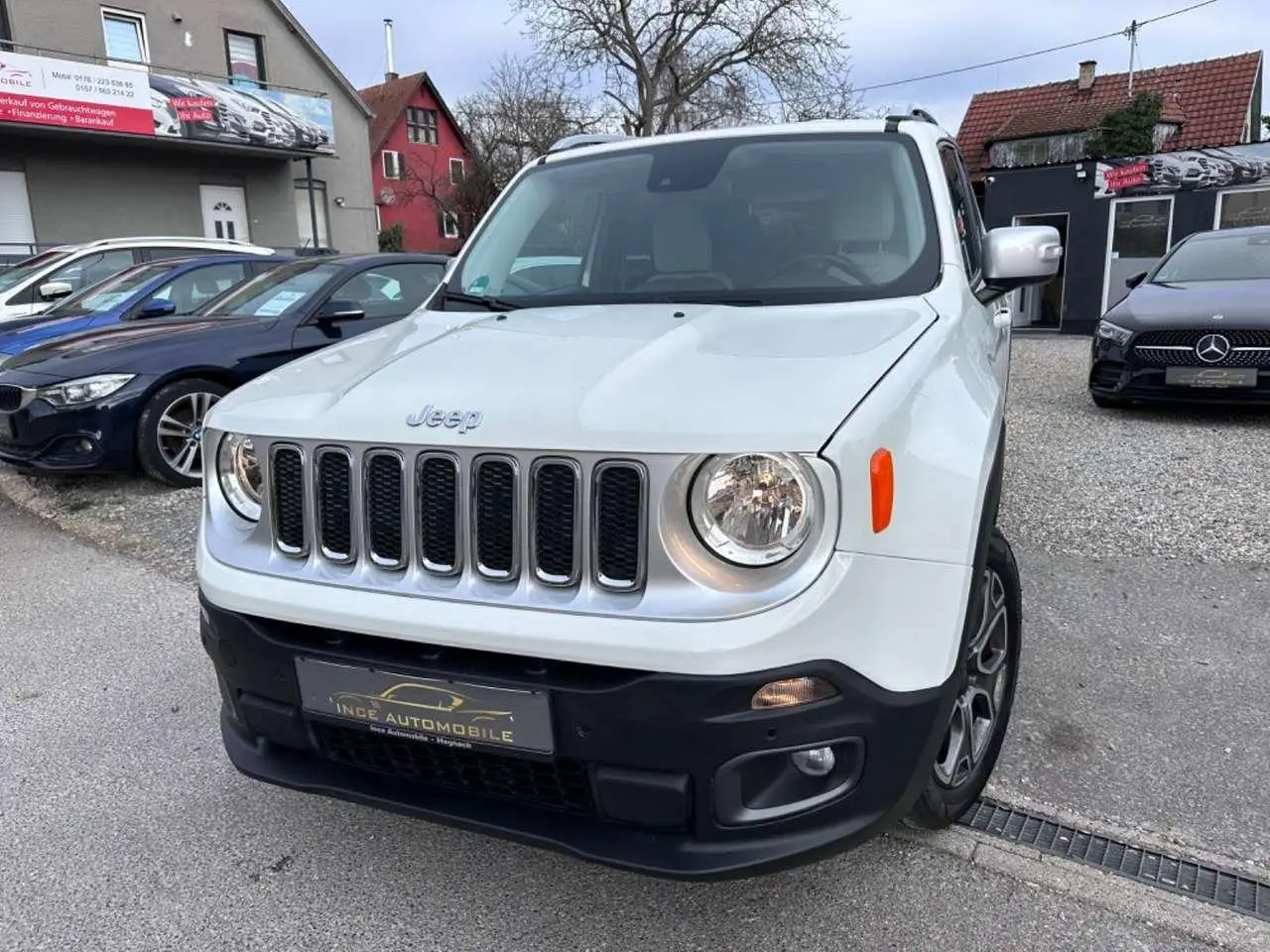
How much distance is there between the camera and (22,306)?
9703 millimetres

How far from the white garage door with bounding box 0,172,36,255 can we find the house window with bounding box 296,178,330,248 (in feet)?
20.6

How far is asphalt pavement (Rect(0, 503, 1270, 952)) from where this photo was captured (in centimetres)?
222

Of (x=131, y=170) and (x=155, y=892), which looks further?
(x=131, y=170)

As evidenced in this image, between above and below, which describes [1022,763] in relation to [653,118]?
below

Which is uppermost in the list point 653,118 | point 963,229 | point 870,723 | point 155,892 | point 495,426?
point 653,118

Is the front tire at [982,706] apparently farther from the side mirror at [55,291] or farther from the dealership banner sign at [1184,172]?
the dealership banner sign at [1184,172]

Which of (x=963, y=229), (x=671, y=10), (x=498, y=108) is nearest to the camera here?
(x=963, y=229)

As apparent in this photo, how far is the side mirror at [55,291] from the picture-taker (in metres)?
9.56

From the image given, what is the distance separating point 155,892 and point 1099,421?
754 centimetres

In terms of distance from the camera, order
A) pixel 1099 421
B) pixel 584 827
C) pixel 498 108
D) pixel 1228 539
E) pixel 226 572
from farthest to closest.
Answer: pixel 498 108
pixel 1099 421
pixel 1228 539
pixel 226 572
pixel 584 827

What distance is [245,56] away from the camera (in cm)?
2408

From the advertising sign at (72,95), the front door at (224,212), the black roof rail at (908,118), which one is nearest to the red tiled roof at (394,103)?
the front door at (224,212)

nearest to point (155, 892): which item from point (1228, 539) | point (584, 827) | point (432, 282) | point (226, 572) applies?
point (226, 572)

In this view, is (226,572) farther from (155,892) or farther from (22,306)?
(22,306)
